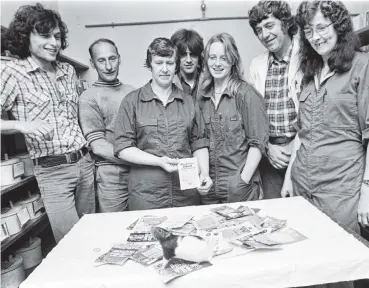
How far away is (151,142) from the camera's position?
1822 mm

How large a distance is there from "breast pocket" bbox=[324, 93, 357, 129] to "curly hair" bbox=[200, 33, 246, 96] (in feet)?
1.79

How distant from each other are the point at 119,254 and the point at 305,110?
1.13 meters

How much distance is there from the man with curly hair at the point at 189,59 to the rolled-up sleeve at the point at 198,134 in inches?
17.3

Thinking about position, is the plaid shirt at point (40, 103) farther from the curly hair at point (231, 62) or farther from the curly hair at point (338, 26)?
the curly hair at point (338, 26)

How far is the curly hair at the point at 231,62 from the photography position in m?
1.92

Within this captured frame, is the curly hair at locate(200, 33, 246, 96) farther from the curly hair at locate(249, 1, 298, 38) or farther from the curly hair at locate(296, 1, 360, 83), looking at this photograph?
the curly hair at locate(296, 1, 360, 83)

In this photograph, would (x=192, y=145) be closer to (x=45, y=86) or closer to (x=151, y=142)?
(x=151, y=142)


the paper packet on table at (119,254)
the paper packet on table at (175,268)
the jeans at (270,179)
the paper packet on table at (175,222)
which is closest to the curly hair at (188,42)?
the jeans at (270,179)

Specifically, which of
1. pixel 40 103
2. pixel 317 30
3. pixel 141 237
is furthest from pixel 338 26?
pixel 40 103

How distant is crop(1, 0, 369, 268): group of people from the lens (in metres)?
1.56

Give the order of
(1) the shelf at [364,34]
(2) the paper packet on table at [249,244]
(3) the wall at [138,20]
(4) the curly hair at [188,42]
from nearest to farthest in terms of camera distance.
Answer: (2) the paper packet on table at [249,244] < (4) the curly hair at [188,42] < (1) the shelf at [364,34] < (3) the wall at [138,20]

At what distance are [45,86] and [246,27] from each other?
2.94 meters

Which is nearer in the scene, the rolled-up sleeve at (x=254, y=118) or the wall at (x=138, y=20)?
the rolled-up sleeve at (x=254, y=118)

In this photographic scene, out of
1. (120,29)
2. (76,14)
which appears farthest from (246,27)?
(76,14)
